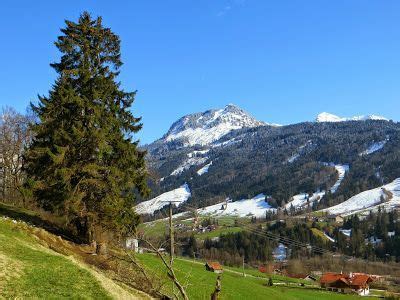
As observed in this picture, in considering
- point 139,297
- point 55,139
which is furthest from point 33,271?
point 55,139

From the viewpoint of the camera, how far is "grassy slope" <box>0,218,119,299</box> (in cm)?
1958

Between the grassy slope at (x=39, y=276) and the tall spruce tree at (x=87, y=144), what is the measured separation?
5.59 meters

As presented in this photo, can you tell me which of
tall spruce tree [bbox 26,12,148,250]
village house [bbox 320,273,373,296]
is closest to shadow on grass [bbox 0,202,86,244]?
tall spruce tree [bbox 26,12,148,250]

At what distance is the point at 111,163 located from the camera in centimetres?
3384

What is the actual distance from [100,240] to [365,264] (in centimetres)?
16565

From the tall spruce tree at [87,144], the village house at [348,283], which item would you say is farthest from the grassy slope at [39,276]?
the village house at [348,283]

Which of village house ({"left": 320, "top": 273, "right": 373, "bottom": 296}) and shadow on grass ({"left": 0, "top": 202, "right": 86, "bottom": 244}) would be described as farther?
village house ({"left": 320, "top": 273, "right": 373, "bottom": 296})

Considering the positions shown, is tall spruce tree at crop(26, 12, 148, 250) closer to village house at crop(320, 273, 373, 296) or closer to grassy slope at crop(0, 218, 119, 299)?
grassy slope at crop(0, 218, 119, 299)

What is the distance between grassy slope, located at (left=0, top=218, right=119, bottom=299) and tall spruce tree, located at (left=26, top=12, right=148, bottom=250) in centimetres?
559

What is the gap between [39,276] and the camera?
21.5 m

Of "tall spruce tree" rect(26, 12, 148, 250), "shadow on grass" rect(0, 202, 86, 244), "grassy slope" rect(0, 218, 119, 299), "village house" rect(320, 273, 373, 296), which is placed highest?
"tall spruce tree" rect(26, 12, 148, 250)

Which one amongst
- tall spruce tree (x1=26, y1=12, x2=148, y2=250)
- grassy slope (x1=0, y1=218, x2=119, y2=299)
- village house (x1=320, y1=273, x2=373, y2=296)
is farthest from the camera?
village house (x1=320, y1=273, x2=373, y2=296)

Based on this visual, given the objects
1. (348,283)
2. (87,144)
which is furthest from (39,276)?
(348,283)

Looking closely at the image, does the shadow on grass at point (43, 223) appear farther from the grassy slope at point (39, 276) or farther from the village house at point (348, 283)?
the village house at point (348, 283)
